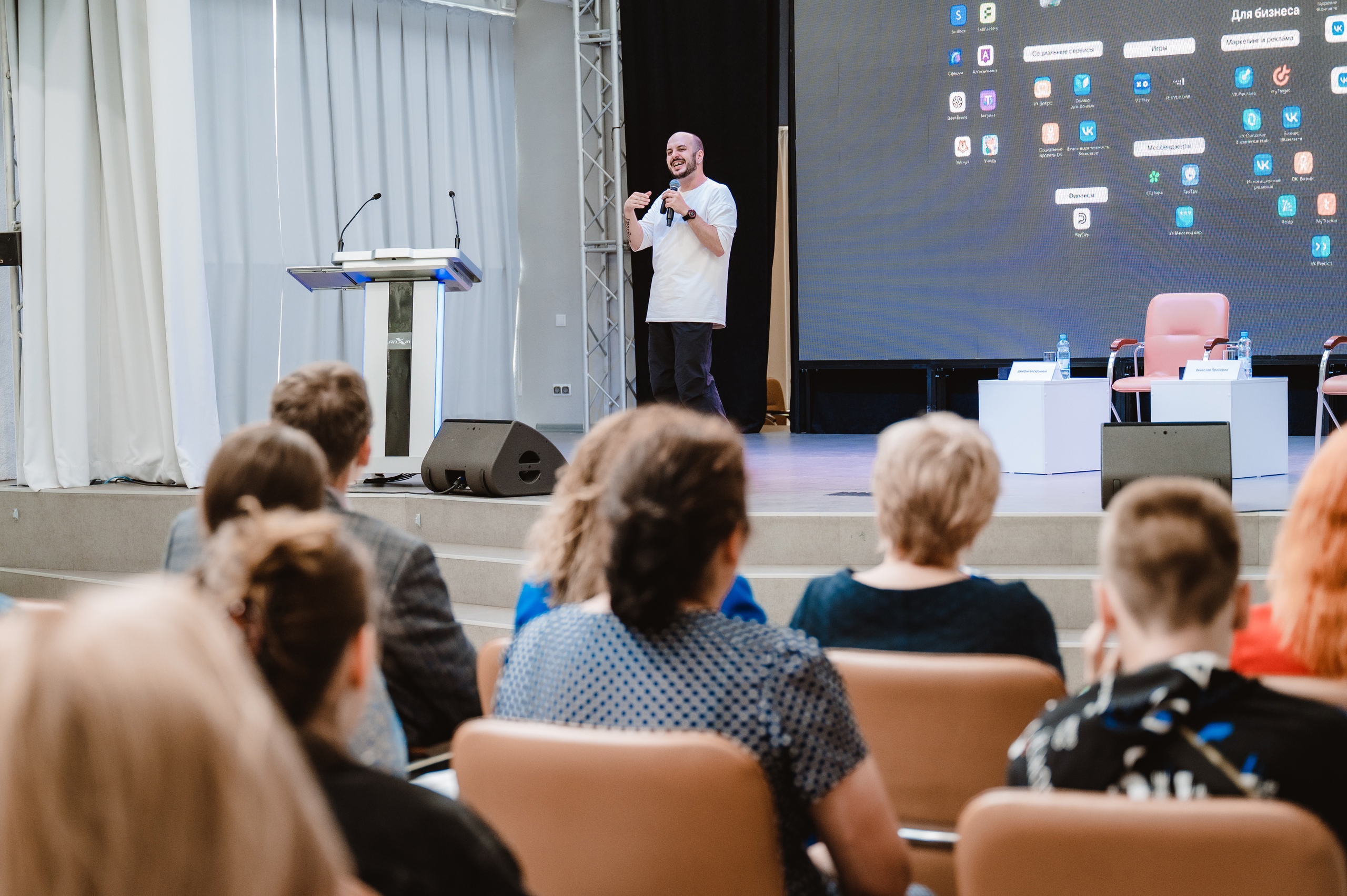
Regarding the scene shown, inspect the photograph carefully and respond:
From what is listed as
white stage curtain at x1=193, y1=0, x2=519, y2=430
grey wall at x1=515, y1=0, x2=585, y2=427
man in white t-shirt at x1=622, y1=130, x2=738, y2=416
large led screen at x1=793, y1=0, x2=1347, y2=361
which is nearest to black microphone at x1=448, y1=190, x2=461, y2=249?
white stage curtain at x1=193, y1=0, x2=519, y2=430

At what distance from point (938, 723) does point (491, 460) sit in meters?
3.36

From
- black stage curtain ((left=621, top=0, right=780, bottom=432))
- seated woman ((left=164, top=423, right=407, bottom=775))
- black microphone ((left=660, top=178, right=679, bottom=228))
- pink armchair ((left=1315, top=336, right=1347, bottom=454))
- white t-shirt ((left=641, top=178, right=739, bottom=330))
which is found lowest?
seated woman ((left=164, top=423, right=407, bottom=775))

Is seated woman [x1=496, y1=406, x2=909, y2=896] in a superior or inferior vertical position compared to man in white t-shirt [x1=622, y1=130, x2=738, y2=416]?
inferior

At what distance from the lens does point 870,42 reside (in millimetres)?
8039

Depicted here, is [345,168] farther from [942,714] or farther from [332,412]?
[942,714]

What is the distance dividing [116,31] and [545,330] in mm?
4171

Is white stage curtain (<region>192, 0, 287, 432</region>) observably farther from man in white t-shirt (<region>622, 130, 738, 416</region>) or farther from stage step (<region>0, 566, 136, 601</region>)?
man in white t-shirt (<region>622, 130, 738, 416</region>)

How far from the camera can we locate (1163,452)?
4281mm

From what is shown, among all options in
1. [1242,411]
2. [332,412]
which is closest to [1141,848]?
[332,412]

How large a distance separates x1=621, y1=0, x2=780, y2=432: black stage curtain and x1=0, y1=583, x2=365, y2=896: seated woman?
8173 millimetres

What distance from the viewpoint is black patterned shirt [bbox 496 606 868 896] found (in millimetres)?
1389

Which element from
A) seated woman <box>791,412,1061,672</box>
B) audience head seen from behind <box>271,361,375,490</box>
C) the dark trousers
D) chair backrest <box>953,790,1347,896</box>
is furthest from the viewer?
the dark trousers

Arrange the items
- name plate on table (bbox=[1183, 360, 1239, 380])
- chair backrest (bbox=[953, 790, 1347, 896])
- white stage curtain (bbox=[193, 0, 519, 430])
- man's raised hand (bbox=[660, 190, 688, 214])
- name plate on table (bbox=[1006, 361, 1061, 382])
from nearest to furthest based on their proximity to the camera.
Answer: chair backrest (bbox=[953, 790, 1347, 896]) < name plate on table (bbox=[1183, 360, 1239, 380]) < man's raised hand (bbox=[660, 190, 688, 214]) < name plate on table (bbox=[1006, 361, 1061, 382]) < white stage curtain (bbox=[193, 0, 519, 430])

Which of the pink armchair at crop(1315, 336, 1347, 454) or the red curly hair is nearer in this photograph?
the red curly hair
